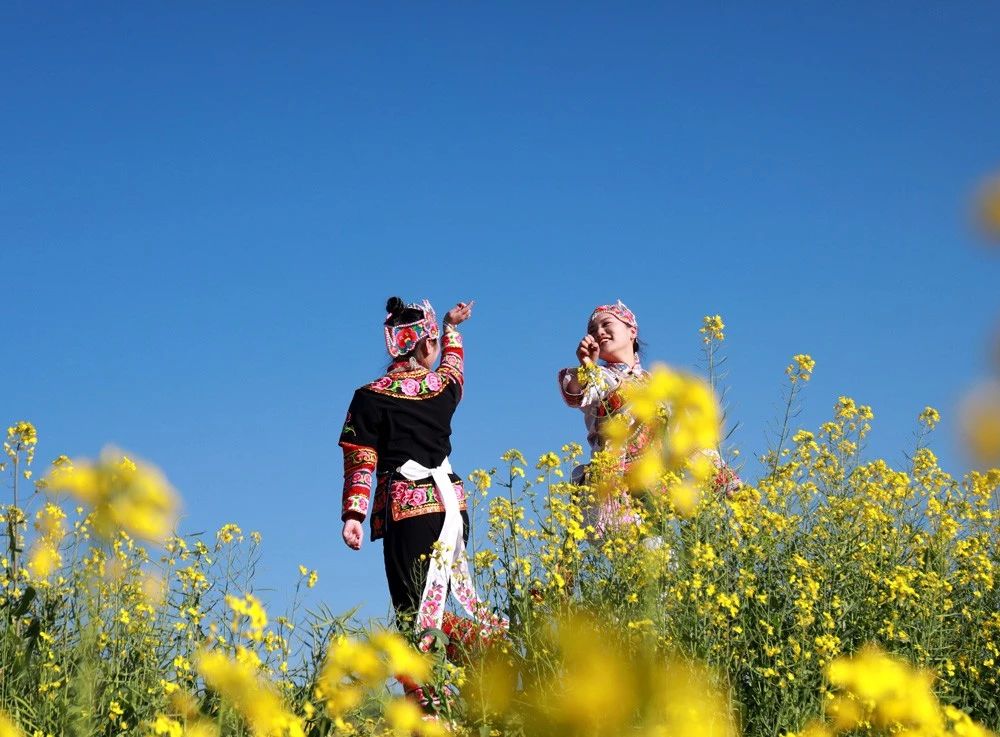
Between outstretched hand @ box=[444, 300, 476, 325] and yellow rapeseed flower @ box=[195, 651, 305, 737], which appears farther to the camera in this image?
outstretched hand @ box=[444, 300, 476, 325]

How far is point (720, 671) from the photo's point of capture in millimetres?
3168

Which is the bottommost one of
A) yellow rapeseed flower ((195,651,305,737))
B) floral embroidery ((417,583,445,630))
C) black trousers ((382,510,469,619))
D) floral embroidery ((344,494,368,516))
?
yellow rapeseed flower ((195,651,305,737))

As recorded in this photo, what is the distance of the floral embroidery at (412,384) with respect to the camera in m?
5.36

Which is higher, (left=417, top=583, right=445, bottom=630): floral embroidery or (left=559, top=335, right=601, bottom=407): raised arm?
(left=559, top=335, right=601, bottom=407): raised arm

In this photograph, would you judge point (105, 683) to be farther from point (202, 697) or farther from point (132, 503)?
point (132, 503)

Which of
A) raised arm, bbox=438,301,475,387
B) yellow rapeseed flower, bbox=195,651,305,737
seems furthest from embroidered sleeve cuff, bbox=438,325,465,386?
yellow rapeseed flower, bbox=195,651,305,737

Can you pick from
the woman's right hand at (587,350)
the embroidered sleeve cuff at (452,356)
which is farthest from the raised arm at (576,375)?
the embroidered sleeve cuff at (452,356)

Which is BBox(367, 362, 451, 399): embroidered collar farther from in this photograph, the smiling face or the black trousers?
the smiling face

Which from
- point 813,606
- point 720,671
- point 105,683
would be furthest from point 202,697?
point 813,606

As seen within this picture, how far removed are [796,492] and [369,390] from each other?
2.22 m

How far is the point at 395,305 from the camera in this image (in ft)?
18.2

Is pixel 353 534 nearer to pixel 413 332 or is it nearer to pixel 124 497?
pixel 413 332

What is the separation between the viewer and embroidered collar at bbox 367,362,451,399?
17.6 ft

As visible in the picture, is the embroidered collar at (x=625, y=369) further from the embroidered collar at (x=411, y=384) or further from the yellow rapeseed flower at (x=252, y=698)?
the yellow rapeseed flower at (x=252, y=698)
